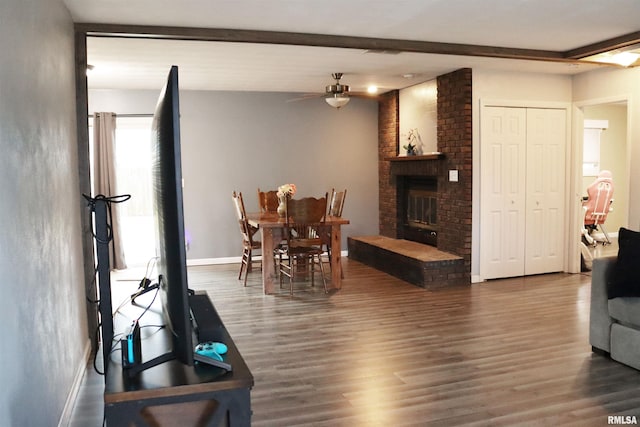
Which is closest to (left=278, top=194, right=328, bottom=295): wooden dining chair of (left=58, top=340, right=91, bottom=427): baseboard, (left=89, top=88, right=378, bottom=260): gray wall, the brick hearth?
the brick hearth

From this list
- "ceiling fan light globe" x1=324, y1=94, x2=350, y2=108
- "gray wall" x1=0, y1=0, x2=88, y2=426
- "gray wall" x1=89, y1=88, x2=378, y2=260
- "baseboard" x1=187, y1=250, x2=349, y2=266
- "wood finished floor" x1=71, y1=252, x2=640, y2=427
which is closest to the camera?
"gray wall" x1=0, y1=0, x2=88, y2=426

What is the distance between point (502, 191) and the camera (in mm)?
6277

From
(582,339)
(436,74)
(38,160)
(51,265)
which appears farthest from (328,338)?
(436,74)

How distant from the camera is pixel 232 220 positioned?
303 inches

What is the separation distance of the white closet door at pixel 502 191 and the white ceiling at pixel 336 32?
68 centimetres

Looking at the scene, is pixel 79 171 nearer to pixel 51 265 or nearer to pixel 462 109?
pixel 51 265

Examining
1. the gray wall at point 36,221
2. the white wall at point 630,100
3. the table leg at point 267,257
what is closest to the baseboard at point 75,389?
the gray wall at point 36,221

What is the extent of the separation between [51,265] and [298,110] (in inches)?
224

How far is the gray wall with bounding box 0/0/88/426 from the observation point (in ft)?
6.04

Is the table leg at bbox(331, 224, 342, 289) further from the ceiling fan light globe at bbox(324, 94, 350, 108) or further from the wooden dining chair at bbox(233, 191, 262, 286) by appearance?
the ceiling fan light globe at bbox(324, 94, 350, 108)

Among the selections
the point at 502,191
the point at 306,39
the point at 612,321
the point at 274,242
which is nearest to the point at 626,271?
the point at 612,321

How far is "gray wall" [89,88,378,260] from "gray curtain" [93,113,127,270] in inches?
8.9

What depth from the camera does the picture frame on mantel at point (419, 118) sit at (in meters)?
6.84

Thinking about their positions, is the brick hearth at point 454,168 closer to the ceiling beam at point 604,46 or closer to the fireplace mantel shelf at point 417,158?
the fireplace mantel shelf at point 417,158
